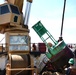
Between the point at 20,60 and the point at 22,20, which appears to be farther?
the point at 22,20

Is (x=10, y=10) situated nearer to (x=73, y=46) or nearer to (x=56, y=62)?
(x=56, y=62)

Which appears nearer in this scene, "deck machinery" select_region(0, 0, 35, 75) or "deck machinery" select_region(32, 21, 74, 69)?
"deck machinery" select_region(0, 0, 35, 75)

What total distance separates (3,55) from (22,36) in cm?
279

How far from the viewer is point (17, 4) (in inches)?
619

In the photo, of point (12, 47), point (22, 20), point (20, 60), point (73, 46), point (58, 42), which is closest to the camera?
point (20, 60)

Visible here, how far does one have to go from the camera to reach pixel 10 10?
14.1 metres

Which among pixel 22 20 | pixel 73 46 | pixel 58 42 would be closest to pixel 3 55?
pixel 22 20

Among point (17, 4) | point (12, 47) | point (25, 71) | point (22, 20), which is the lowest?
point (25, 71)

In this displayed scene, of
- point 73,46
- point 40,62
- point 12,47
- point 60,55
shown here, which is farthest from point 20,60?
point 73,46

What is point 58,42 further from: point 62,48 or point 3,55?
point 3,55

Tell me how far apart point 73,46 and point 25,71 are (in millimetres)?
8789

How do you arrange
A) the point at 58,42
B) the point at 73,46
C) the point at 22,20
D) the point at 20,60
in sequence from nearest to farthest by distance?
the point at 20,60 < the point at 22,20 < the point at 58,42 < the point at 73,46

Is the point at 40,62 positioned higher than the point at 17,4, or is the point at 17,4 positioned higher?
the point at 17,4

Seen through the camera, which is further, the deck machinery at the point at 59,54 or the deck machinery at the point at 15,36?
the deck machinery at the point at 59,54
